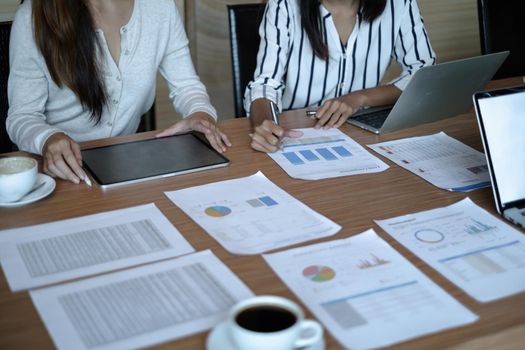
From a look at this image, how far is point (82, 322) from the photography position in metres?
0.83

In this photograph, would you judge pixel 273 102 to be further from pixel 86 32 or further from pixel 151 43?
pixel 86 32

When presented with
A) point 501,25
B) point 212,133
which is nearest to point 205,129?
point 212,133

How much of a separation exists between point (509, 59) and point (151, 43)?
1258mm

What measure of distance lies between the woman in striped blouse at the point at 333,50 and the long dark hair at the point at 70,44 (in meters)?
0.43

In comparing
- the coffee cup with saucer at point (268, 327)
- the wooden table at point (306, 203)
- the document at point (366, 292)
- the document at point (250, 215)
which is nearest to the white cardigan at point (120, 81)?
the wooden table at point (306, 203)

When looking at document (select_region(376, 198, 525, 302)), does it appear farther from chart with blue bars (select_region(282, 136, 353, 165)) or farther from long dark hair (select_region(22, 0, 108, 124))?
long dark hair (select_region(22, 0, 108, 124))

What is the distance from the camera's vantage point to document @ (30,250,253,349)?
2.66 feet

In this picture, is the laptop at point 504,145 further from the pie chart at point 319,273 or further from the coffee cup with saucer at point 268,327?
the coffee cup with saucer at point 268,327

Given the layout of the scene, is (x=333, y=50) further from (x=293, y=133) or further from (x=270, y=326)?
(x=270, y=326)

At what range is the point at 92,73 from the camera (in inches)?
62.1

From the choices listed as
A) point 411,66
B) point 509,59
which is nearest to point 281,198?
point 411,66

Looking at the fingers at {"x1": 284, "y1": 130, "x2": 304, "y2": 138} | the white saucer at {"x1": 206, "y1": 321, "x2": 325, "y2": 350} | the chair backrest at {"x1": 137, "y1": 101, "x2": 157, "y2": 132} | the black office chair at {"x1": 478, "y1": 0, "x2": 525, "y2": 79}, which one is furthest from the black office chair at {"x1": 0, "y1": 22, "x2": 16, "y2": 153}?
the black office chair at {"x1": 478, "y1": 0, "x2": 525, "y2": 79}

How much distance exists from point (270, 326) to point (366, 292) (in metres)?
0.23

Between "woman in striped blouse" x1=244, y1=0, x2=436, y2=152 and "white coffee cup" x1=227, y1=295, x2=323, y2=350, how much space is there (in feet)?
3.31
